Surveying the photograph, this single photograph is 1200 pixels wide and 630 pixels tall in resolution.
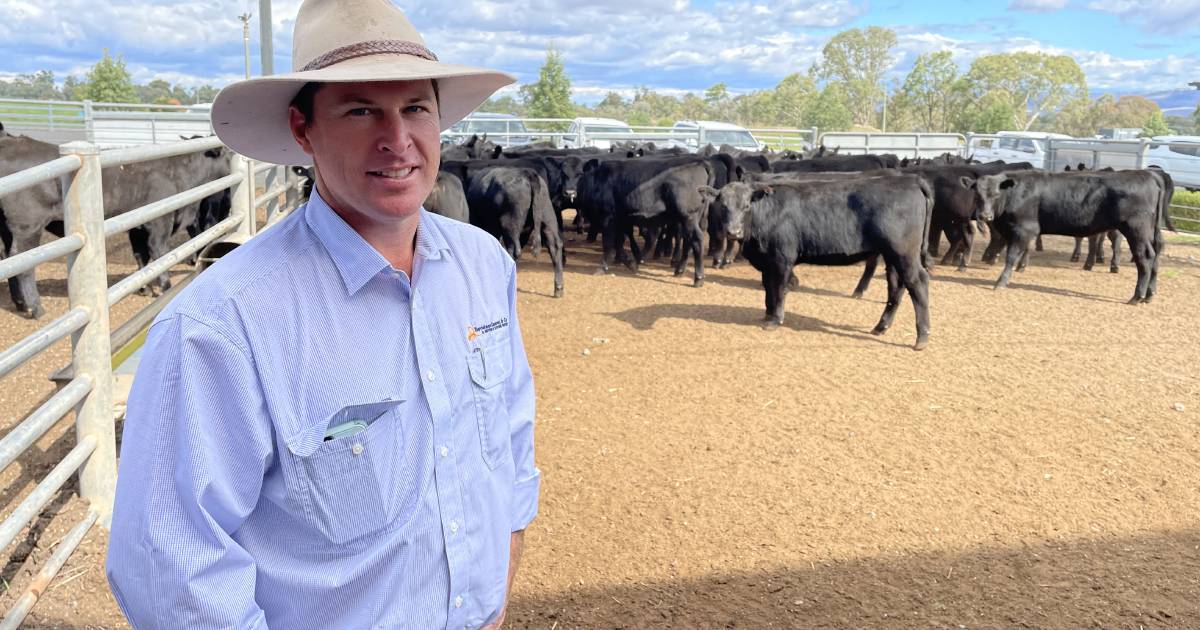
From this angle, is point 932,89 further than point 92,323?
Yes

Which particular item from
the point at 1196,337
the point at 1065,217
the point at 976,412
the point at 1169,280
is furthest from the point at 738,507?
the point at 1169,280

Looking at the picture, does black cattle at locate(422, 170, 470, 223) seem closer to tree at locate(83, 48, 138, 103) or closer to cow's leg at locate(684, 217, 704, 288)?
cow's leg at locate(684, 217, 704, 288)

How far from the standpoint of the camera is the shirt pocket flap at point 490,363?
1.83 metres

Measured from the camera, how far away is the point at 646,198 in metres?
13.0

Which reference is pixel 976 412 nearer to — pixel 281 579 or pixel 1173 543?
pixel 1173 543

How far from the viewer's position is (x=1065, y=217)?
12117mm

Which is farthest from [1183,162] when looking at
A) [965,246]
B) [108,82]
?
[108,82]

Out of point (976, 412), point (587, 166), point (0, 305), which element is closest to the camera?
point (976, 412)

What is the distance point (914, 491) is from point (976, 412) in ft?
5.94

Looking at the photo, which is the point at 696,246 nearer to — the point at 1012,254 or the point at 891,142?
the point at 1012,254

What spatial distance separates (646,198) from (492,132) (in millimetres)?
16782

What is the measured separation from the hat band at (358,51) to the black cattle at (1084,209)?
11.7m

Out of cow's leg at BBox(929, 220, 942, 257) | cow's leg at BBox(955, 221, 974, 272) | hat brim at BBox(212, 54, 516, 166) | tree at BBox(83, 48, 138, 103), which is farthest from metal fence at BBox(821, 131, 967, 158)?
tree at BBox(83, 48, 138, 103)

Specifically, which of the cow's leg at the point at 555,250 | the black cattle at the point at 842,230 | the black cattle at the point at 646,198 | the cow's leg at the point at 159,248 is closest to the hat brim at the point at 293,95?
the black cattle at the point at 842,230
